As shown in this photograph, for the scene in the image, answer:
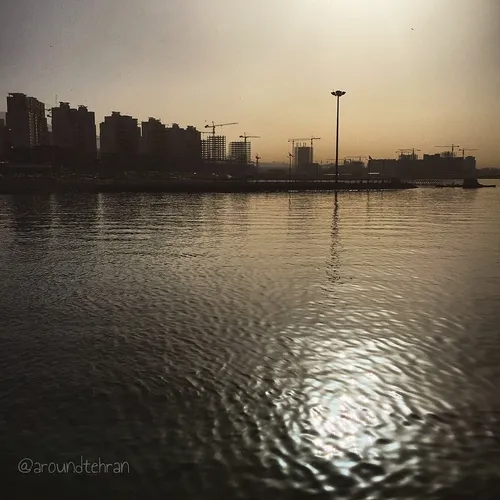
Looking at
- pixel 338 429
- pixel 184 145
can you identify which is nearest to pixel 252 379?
pixel 338 429

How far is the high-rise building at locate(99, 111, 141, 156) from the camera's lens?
16988 cm

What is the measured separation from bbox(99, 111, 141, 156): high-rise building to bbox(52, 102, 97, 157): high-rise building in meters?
9.37

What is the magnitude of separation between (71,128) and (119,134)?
18.0 meters

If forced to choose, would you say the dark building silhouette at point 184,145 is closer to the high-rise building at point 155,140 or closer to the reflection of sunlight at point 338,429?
the high-rise building at point 155,140

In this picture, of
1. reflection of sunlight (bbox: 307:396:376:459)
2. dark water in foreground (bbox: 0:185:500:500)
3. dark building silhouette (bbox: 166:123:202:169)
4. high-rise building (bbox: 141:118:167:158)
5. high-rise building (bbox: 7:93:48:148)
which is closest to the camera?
dark water in foreground (bbox: 0:185:500:500)

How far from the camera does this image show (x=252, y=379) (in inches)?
303

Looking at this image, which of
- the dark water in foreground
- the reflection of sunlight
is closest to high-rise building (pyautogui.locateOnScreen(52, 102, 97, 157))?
the dark water in foreground

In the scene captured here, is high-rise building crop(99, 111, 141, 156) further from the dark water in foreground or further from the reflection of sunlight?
the reflection of sunlight

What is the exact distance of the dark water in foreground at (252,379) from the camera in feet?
17.7

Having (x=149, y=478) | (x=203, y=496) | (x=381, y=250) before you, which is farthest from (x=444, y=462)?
(x=381, y=250)

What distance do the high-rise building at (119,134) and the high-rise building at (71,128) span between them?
369 inches

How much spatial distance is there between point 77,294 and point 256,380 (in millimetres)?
7400

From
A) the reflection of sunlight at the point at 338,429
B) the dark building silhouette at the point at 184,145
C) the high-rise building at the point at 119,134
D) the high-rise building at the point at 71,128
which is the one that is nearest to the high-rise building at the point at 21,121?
the high-rise building at the point at 71,128

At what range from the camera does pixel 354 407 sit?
6809 millimetres
